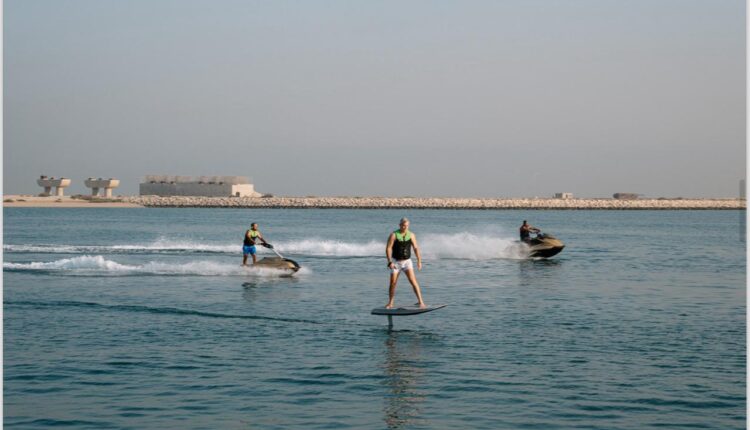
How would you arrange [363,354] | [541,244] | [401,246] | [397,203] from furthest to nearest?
[397,203] → [541,244] → [401,246] → [363,354]

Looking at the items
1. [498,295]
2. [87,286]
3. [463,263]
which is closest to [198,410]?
[498,295]

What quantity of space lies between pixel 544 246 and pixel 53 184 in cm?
16884

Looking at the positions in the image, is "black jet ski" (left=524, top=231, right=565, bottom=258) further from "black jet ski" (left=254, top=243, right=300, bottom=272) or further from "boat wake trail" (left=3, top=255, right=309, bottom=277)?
"black jet ski" (left=254, top=243, right=300, bottom=272)

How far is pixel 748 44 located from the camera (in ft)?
33.7

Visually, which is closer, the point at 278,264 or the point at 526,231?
the point at 278,264

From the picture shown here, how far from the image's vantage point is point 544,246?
42.0 meters

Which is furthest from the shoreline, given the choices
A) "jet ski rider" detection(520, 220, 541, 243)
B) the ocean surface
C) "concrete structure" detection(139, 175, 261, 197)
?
the ocean surface

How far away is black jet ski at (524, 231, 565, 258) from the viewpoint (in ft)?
137

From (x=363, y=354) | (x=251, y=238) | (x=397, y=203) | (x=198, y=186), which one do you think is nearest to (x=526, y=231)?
(x=251, y=238)

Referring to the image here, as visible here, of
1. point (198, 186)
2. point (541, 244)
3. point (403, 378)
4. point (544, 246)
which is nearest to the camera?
point (403, 378)

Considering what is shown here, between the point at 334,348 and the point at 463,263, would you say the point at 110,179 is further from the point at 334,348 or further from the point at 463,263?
the point at 334,348

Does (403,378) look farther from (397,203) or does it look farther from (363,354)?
(397,203)

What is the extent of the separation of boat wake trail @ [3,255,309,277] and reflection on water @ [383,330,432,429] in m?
14.3

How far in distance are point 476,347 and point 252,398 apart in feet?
17.5
